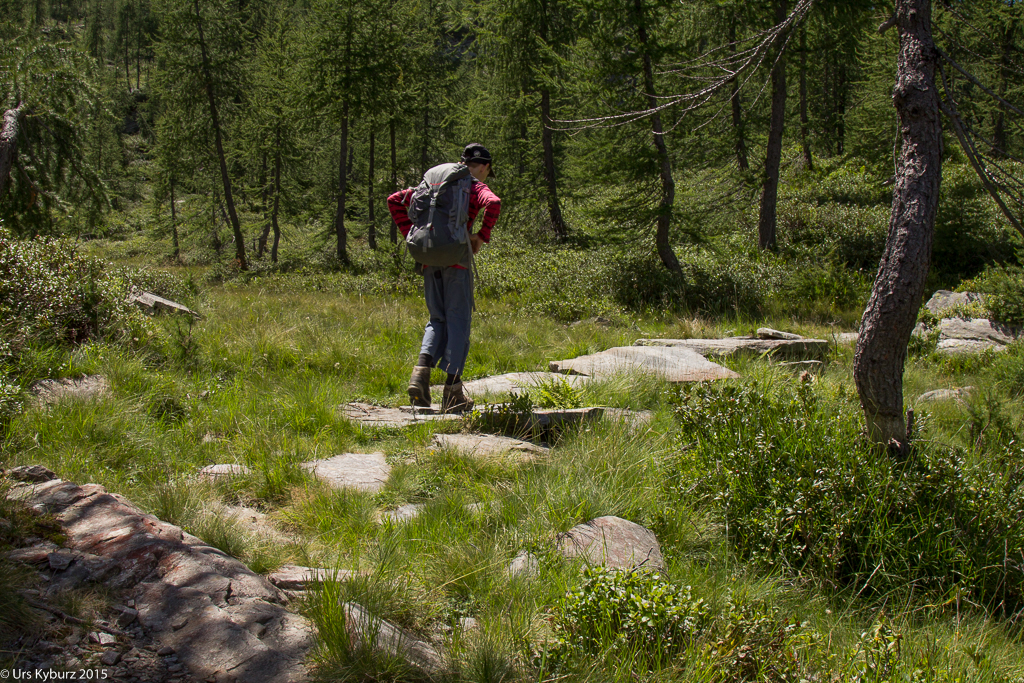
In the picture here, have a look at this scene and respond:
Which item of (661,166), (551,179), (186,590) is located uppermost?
(551,179)

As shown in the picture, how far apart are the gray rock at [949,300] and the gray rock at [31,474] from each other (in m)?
12.9

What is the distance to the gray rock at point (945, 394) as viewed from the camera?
6.30 meters

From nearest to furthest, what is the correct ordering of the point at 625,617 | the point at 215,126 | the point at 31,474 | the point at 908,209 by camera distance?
the point at 625,617 < the point at 31,474 < the point at 908,209 < the point at 215,126

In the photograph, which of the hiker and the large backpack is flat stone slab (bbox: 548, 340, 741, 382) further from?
the large backpack

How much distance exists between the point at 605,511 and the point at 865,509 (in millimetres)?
1469

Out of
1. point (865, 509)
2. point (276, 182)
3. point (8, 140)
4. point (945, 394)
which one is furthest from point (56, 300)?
point (276, 182)

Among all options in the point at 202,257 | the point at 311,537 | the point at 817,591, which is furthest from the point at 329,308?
the point at 202,257

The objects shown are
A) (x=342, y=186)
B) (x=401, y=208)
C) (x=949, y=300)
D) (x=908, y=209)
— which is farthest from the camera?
(x=342, y=186)

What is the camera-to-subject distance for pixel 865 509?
3477 millimetres

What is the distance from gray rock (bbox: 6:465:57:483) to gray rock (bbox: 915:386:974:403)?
7120 mm

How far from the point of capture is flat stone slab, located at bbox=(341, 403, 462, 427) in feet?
16.1

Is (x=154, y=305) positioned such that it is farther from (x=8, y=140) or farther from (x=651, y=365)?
(x=651, y=365)

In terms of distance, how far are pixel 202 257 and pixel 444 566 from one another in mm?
33885

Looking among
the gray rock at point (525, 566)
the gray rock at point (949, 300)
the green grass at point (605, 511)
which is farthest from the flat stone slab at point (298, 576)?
the gray rock at point (949, 300)
